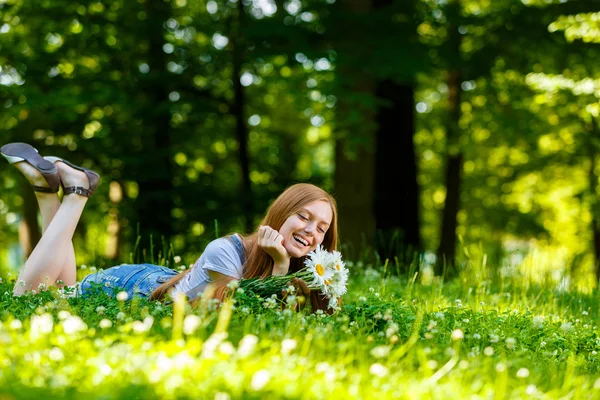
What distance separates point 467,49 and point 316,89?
428 centimetres

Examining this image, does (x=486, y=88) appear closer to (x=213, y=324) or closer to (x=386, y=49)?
(x=386, y=49)

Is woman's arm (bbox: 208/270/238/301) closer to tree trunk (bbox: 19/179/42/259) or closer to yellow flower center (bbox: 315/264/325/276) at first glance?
yellow flower center (bbox: 315/264/325/276)

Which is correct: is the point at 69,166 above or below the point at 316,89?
below

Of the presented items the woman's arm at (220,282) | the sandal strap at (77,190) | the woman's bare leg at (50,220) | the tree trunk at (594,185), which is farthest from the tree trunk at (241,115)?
the tree trunk at (594,185)

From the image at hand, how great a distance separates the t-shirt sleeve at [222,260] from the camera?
4.73 metres

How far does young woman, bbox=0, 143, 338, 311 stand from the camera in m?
4.76

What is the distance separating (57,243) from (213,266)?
1388 millimetres

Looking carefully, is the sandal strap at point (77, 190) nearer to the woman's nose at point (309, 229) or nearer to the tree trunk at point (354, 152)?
the woman's nose at point (309, 229)

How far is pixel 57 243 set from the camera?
17.5 ft

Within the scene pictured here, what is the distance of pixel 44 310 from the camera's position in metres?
4.00

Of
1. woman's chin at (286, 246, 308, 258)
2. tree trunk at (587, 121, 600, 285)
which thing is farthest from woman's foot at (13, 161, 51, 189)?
tree trunk at (587, 121, 600, 285)

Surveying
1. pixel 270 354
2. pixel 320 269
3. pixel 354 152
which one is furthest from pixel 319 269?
pixel 354 152

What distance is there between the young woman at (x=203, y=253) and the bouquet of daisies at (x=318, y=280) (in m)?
0.10

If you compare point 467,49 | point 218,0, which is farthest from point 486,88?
point 218,0
